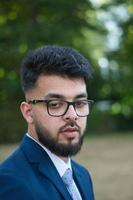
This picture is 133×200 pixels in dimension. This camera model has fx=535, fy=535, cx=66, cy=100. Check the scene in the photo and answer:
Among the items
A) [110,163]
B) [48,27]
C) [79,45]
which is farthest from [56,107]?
[79,45]

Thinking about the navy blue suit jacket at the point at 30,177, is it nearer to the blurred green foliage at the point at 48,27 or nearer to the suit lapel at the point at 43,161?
the suit lapel at the point at 43,161

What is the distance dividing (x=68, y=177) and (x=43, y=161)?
0.13 metres

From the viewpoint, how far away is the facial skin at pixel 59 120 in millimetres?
1748

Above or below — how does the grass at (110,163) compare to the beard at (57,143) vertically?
below

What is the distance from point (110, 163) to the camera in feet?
41.4

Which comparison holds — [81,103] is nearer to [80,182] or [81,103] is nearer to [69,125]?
[69,125]

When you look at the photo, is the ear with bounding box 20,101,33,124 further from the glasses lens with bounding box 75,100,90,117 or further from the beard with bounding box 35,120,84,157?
the glasses lens with bounding box 75,100,90,117

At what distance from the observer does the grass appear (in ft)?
28.8

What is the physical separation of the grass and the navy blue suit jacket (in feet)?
21.2

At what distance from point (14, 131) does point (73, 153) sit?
1717cm

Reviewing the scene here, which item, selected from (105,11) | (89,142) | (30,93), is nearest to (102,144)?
(89,142)

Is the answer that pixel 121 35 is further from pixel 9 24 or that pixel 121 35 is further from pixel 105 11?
pixel 9 24

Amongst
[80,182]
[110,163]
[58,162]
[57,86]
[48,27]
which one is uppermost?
[48,27]

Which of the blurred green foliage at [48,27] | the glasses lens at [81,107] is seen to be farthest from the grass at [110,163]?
the glasses lens at [81,107]
